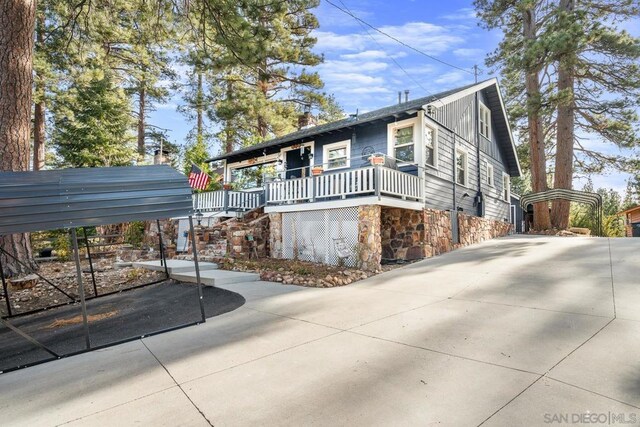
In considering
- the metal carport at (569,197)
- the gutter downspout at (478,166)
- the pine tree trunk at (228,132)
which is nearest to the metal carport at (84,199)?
the gutter downspout at (478,166)

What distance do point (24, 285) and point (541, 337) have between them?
9.27m

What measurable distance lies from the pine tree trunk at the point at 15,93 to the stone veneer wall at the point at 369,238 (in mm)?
7446

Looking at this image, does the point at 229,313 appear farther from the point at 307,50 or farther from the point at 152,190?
the point at 307,50

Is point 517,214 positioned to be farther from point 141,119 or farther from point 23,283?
point 141,119

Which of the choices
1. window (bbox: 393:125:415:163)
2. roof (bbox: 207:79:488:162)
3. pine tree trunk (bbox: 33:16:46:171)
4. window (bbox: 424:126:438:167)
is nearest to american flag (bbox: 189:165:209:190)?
roof (bbox: 207:79:488:162)

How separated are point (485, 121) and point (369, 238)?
396 inches

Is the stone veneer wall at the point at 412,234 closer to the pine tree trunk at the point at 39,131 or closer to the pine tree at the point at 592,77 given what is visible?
the pine tree at the point at 592,77

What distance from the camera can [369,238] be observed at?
799 cm

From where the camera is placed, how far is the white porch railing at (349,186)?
8.04 m

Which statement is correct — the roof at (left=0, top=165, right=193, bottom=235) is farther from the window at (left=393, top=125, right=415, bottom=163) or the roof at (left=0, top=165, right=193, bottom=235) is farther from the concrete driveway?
the window at (left=393, top=125, right=415, bottom=163)

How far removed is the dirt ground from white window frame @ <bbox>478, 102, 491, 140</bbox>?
525 inches

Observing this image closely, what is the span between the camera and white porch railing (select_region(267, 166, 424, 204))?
8.04 m

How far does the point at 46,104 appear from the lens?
51.6 feet

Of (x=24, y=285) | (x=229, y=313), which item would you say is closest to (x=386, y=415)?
(x=229, y=313)
